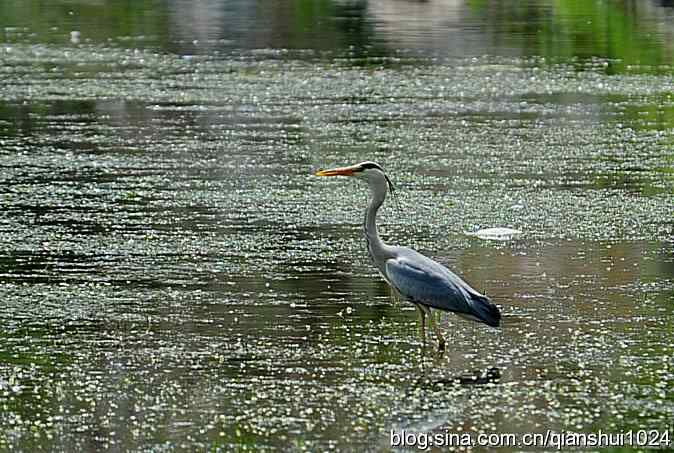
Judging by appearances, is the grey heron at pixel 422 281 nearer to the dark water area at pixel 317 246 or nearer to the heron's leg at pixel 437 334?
the heron's leg at pixel 437 334

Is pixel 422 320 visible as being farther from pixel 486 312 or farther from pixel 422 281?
pixel 486 312

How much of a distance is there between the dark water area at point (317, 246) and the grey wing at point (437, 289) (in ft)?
0.71

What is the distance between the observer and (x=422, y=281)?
29.7ft

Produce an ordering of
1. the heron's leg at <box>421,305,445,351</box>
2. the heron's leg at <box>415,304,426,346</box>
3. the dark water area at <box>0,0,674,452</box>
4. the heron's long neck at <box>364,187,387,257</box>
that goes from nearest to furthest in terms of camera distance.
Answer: the dark water area at <box>0,0,674,452</box>
the heron's leg at <box>421,305,445,351</box>
the heron's leg at <box>415,304,426,346</box>
the heron's long neck at <box>364,187,387,257</box>

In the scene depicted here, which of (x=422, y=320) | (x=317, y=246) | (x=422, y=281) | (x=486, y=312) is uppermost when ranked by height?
(x=422, y=281)

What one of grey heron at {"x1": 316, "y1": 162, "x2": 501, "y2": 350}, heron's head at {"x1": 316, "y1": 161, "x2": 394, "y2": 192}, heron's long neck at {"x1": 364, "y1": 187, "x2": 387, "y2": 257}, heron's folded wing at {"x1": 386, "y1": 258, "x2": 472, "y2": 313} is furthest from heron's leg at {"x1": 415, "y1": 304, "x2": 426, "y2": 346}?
heron's head at {"x1": 316, "y1": 161, "x2": 394, "y2": 192}

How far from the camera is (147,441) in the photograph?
7.16m

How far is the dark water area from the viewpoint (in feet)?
25.5

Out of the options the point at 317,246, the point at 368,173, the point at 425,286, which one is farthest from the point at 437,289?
the point at 317,246

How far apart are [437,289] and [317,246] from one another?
104 inches

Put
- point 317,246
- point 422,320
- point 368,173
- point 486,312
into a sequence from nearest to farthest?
1. point 486,312
2. point 422,320
3. point 368,173
4. point 317,246

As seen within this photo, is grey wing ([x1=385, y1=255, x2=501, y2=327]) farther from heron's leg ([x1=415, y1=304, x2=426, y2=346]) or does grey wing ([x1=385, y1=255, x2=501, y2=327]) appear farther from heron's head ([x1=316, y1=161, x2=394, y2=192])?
heron's head ([x1=316, y1=161, x2=394, y2=192])

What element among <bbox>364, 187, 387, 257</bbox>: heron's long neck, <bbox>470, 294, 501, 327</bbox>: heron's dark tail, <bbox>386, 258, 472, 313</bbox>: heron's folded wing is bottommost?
<bbox>470, 294, 501, 327</bbox>: heron's dark tail

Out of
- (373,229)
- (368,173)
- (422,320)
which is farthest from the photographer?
(368,173)
